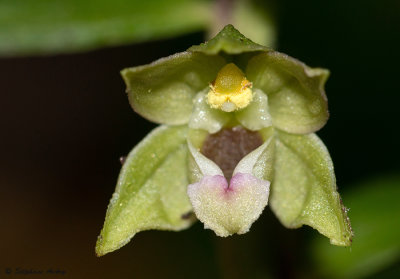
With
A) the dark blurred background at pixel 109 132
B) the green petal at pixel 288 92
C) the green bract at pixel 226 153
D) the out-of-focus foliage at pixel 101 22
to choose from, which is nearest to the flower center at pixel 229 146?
the green bract at pixel 226 153

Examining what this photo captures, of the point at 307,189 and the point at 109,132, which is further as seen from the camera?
the point at 109,132

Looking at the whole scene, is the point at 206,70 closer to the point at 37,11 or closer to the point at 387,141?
the point at 37,11

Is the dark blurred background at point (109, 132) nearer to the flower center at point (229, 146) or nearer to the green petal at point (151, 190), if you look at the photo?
the green petal at point (151, 190)

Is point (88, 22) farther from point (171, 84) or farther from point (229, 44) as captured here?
point (229, 44)

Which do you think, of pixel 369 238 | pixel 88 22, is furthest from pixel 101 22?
pixel 369 238

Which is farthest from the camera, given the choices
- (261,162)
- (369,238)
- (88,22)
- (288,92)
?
(369,238)
